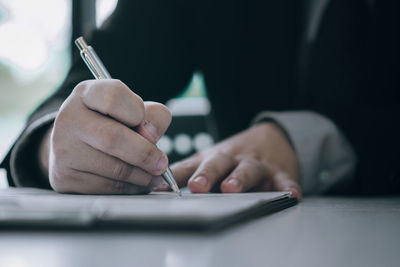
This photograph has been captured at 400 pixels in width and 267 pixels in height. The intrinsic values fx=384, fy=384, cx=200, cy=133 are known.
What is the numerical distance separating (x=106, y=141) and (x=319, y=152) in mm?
360

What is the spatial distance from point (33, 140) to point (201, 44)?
558 millimetres

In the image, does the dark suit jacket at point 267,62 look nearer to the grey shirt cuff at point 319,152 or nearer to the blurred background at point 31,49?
the grey shirt cuff at point 319,152

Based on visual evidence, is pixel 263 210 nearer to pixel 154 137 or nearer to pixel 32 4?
pixel 154 137

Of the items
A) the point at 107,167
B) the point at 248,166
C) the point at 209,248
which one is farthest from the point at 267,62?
the point at 209,248

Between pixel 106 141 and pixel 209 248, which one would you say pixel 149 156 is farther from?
pixel 209 248

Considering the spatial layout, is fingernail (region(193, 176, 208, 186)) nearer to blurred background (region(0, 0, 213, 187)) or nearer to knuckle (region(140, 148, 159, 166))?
knuckle (region(140, 148, 159, 166))

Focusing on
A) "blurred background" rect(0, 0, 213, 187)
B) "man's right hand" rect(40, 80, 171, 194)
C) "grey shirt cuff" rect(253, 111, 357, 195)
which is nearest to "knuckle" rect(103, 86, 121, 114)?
"man's right hand" rect(40, 80, 171, 194)

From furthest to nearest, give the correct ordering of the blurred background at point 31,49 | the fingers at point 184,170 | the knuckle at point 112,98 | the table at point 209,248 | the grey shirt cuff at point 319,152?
the blurred background at point 31,49, the grey shirt cuff at point 319,152, the fingers at point 184,170, the knuckle at point 112,98, the table at point 209,248

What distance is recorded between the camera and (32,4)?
1.74 meters

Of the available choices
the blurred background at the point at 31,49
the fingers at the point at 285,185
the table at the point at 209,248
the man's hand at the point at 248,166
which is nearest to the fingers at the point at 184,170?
the man's hand at the point at 248,166

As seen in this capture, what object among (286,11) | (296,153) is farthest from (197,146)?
(296,153)

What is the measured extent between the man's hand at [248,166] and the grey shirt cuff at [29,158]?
7.4 inches

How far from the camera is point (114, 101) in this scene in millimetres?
353

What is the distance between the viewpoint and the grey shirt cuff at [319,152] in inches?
23.1
